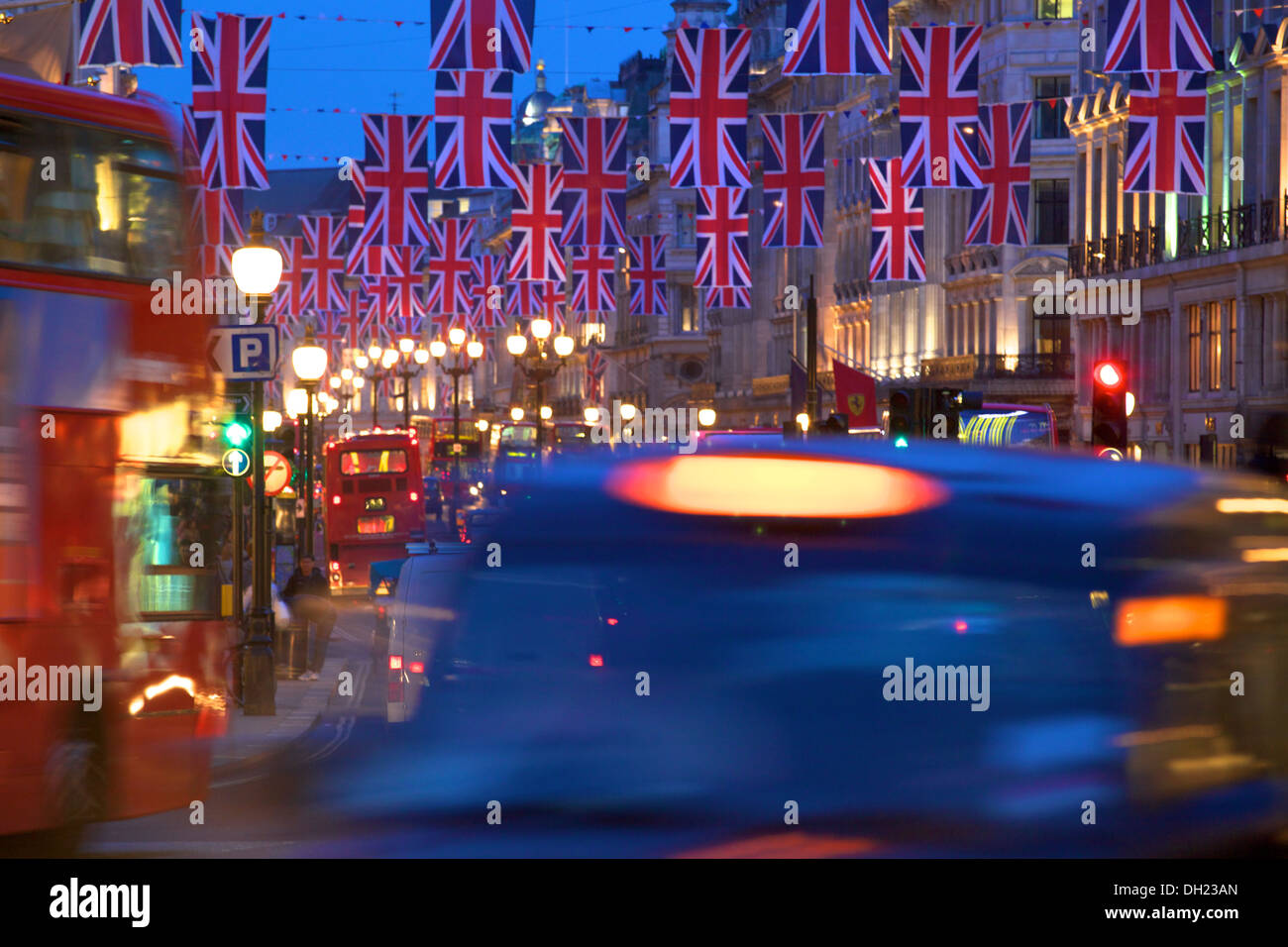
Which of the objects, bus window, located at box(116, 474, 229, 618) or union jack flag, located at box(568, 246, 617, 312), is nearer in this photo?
bus window, located at box(116, 474, 229, 618)

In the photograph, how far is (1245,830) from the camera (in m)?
5.21

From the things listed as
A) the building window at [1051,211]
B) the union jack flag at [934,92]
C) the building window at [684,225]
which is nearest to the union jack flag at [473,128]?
the union jack flag at [934,92]

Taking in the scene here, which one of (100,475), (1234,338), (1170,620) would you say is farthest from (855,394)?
(1170,620)

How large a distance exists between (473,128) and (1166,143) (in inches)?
395

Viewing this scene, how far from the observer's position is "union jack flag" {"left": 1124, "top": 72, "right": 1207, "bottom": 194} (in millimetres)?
28328

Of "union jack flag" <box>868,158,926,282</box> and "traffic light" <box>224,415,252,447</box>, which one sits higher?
"union jack flag" <box>868,158,926,282</box>

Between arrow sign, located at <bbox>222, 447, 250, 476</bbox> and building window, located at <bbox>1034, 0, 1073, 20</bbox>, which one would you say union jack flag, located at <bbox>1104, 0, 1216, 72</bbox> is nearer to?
arrow sign, located at <bbox>222, 447, 250, 476</bbox>

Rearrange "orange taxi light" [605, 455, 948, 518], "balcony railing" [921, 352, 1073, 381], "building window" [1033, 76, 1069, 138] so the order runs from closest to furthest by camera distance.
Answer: "orange taxi light" [605, 455, 948, 518] < "building window" [1033, 76, 1069, 138] < "balcony railing" [921, 352, 1073, 381]

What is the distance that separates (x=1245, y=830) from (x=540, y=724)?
188 centimetres

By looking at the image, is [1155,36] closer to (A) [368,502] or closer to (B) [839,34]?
(B) [839,34]

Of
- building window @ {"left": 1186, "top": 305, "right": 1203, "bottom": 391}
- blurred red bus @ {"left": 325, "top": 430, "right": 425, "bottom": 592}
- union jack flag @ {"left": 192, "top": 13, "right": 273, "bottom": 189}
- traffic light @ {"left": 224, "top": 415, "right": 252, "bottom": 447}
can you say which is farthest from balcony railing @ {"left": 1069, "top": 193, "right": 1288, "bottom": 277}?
traffic light @ {"left": 224, "top": 415, "right": 252, "bottom": 447}

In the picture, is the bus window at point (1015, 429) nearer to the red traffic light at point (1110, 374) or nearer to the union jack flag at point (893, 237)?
the union jack flag at point (893, 237)

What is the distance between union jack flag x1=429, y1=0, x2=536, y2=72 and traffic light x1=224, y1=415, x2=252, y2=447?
24.1 feet
